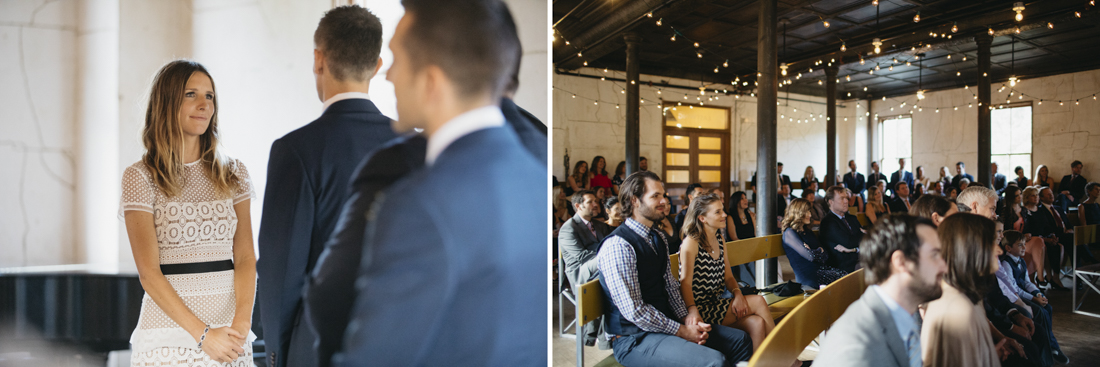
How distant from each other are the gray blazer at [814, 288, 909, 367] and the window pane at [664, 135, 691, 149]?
423 inches

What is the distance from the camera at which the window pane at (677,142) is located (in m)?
12.1

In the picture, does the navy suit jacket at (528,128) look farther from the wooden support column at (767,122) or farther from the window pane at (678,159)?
the window pane at (678,159)

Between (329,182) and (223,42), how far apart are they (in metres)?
0.37

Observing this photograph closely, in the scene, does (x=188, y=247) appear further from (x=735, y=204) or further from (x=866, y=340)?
(x=735, y=204)

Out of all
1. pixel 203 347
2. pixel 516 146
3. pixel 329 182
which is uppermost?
pixel 516 146

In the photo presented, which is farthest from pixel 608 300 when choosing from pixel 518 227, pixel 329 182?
pixel 329 182

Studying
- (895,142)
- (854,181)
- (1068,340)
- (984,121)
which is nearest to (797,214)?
(1068,340)

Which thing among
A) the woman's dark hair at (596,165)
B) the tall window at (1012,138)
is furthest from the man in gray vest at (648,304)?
the tall window at (1012,138)

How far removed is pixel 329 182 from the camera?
121cm

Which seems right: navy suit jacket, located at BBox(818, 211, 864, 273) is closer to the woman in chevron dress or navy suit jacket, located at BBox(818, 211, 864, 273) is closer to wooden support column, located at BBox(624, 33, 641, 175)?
the woman in chevron dress

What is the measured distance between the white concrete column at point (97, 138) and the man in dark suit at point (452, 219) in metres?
0.51

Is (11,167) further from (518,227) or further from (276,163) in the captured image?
(518,227)

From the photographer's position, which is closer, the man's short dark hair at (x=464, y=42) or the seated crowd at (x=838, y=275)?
the man's short dark hair at (x=464, y=42)

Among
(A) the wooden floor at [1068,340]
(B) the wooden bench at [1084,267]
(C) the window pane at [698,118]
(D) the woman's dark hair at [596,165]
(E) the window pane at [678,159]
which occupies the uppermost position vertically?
(C) the window pane at [698,118]
